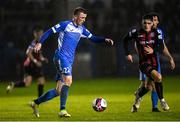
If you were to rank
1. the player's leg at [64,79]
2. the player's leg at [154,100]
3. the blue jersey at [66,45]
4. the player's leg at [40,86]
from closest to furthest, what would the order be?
1. the player's leg at [64,79]
2. the blue jersey at [66,45]
3. the player's leg at [154,100]
4. the player's leg at [40,86]

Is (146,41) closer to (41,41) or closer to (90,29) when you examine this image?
(41,41)

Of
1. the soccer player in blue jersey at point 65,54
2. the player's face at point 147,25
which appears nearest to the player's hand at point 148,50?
the player's face at point 147,25

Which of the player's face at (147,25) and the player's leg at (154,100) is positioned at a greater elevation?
the player's face at (147,25)

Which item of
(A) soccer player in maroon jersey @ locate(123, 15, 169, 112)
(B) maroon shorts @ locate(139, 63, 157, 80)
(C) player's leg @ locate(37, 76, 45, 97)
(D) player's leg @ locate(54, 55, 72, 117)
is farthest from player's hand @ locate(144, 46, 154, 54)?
(C) player's leg @ locate(37, 76, 45, 97)

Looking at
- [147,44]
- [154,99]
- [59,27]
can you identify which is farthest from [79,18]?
[154,99]

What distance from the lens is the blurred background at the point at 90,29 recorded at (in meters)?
29.6

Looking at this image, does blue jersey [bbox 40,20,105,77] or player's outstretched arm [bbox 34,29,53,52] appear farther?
blue jersey [bbox 40,20,105,77]

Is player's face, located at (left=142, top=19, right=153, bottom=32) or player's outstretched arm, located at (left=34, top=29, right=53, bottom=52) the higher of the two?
player's face, located at (left=142, top=19, right=153, bottom=32)

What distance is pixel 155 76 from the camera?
12984 millimetres

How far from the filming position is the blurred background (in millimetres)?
29578

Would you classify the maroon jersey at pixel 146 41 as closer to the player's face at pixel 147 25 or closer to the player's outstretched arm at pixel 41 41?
the player's face at pixel 147 25

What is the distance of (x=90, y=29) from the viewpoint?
31.8 m

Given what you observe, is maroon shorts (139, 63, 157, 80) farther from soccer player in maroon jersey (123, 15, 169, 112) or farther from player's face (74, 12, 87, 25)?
player's face (74, 12, 87, 25)

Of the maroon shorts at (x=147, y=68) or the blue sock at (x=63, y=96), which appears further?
the maroon shorts at (x=147, y=68)
